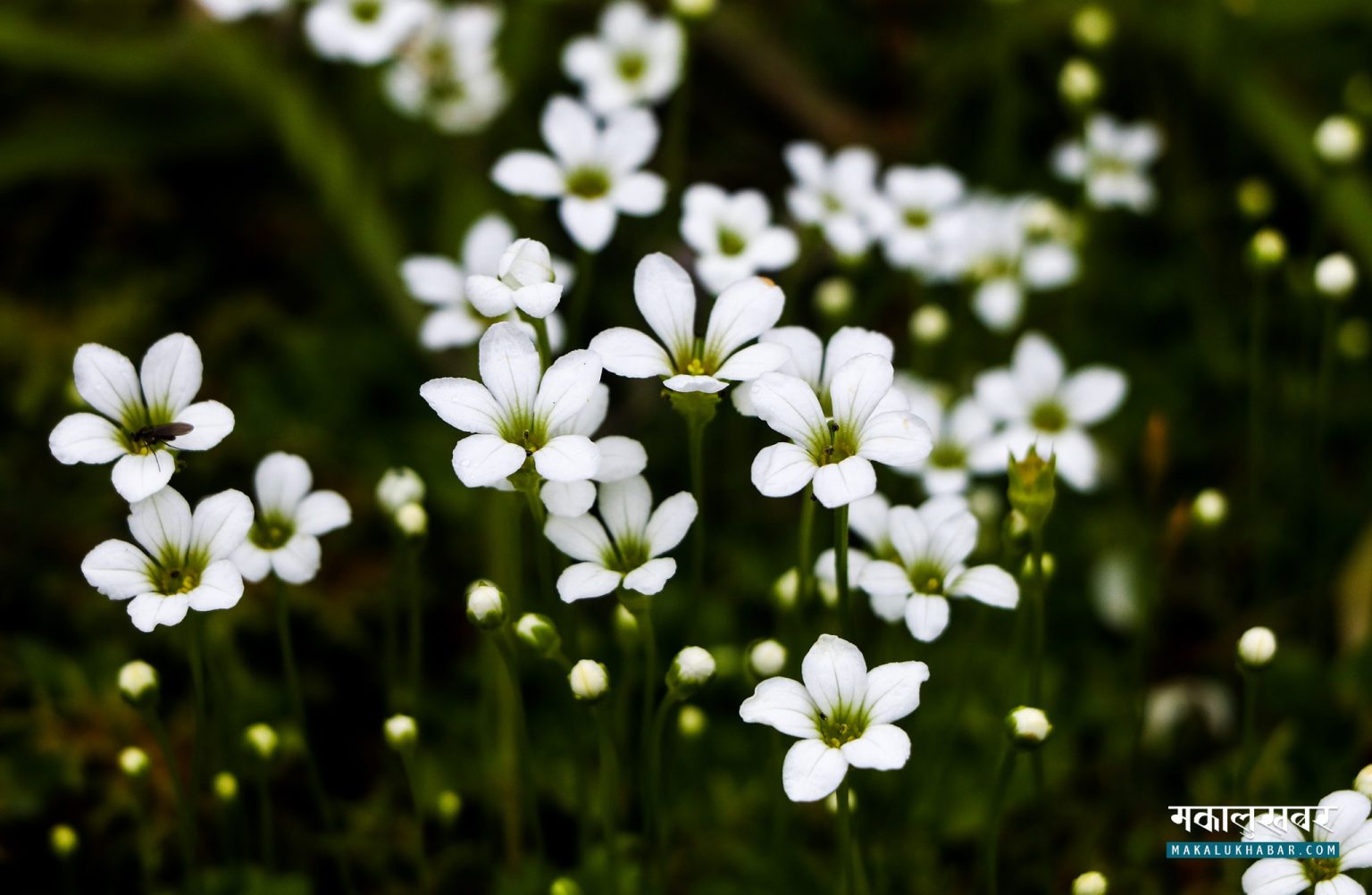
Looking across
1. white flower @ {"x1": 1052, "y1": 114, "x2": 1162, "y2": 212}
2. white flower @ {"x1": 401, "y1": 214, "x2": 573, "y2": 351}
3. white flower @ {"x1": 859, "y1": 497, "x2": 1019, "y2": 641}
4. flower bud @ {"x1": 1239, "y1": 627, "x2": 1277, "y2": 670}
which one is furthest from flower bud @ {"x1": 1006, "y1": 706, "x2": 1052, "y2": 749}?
white flower @ {"x1": 1052, "y1": 114, "x2": 1162, "y2": 212}

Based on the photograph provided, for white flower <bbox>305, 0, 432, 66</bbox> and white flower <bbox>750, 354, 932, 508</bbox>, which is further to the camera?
white flower <bbox>305, 0, 432, 66</bbox>

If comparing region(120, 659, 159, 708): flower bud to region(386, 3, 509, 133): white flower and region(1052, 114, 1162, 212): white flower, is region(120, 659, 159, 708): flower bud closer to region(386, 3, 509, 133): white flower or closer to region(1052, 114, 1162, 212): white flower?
region(386, 3, 509, 133): white flower

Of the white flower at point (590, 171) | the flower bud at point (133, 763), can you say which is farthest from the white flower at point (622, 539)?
the flower bud at point (133, 763)

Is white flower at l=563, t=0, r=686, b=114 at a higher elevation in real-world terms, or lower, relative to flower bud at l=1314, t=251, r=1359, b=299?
higher

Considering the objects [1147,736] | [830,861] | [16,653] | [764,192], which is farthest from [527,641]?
[764,192]

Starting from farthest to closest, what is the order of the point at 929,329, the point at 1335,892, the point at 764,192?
the point at 764,192 → the point at 929,329 → the point at 1335,892

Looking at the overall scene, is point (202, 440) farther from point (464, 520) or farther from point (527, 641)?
point (464, 520)
